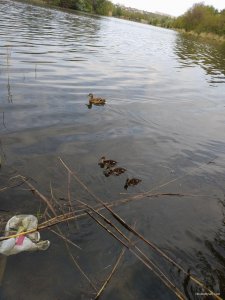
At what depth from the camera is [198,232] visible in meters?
4.42

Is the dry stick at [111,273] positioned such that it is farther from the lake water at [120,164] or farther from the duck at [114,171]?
the duck at [114,171]

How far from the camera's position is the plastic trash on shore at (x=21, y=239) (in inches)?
134

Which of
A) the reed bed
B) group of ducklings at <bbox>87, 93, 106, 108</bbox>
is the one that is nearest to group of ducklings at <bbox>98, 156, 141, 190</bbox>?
the reed bed

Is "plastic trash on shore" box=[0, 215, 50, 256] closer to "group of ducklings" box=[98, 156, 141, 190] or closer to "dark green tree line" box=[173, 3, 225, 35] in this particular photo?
"group of ducklings" box=[98, 156, 141, 190]

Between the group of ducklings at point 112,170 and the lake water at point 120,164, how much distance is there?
0.12 meters

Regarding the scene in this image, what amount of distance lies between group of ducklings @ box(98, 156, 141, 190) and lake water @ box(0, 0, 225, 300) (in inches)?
4.6

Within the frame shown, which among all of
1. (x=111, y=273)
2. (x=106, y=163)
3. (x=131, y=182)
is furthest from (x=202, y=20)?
(x=111, y=273)

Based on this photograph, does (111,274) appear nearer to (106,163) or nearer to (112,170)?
(112,170)

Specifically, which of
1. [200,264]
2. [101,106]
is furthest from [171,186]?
[101,106]

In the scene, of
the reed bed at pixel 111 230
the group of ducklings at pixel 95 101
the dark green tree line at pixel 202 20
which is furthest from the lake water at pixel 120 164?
the dark green tree line at pixel 202 20

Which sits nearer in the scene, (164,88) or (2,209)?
(2,209)

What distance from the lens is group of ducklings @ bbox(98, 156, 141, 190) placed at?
208 inches

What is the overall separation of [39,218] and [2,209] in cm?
60

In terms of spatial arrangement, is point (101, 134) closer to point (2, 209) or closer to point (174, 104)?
point (2, 209)
